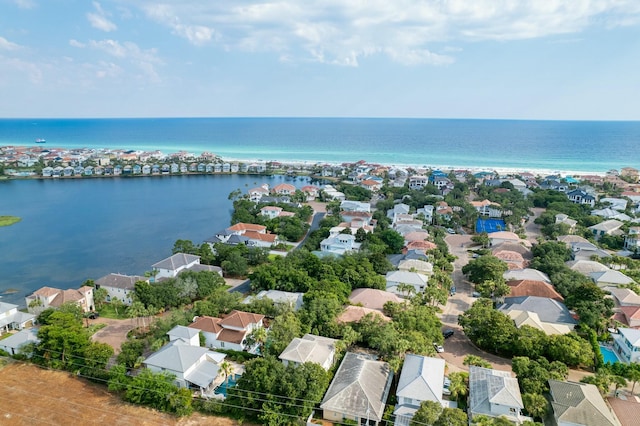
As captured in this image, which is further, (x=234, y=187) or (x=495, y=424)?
(x=234, y=187)

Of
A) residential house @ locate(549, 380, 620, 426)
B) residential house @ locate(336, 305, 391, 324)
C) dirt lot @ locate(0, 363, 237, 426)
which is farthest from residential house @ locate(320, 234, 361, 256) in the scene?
dirt lot @ locate(0, 363, 237, 426)

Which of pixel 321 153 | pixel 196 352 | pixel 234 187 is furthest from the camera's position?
pixel 321 153

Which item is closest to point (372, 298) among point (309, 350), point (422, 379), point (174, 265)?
point (309, 350)

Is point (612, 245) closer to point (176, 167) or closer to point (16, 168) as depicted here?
point (176, 167)

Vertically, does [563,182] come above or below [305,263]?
above

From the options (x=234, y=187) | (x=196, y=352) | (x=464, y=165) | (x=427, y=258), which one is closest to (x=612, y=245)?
(x=427, y=258)

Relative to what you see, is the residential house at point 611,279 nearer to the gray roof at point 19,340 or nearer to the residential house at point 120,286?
the residential house at point 120,286

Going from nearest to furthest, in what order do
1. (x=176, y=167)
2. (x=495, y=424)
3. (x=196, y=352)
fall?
1. (x=495, y=424)
2. (x=196, y=352)
3. (x=176, y=167)
